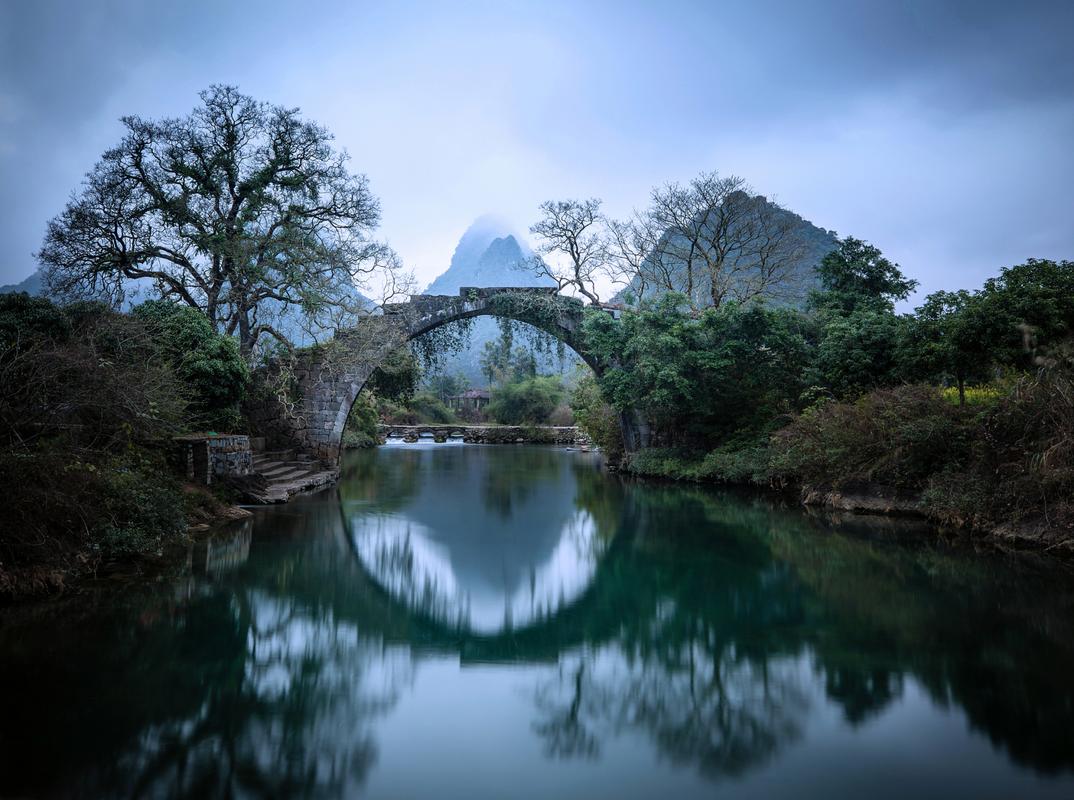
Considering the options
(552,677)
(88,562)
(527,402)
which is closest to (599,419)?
(88,562)

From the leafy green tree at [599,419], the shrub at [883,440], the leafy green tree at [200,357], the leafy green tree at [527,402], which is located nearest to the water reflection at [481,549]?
the leafy green tree at [200,357]

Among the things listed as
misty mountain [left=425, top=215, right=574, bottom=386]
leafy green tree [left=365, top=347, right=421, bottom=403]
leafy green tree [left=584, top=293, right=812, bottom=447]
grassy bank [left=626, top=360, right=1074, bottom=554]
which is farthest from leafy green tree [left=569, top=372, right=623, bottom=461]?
misty mountain [left=425, top=215, right=574, bottom=386]

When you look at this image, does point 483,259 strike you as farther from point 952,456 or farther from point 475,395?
point 952,456

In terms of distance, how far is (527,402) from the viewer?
119ft

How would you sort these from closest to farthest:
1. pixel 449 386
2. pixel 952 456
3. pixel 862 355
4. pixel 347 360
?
pixel 952 456 → pixel 862 355 → pixel 347 360 → pixel 449 386

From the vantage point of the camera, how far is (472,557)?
7.73m

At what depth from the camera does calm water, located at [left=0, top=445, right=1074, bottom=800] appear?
9.59ft

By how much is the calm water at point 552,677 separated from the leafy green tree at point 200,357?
14.1 feet

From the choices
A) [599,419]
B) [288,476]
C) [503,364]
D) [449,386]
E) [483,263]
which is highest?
[483,263]

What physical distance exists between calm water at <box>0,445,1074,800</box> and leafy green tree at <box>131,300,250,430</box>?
431 centimetres

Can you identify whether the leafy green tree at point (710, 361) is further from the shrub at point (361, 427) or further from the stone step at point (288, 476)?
the shrub at point (361, 427)

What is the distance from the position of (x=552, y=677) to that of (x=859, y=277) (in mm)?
13943

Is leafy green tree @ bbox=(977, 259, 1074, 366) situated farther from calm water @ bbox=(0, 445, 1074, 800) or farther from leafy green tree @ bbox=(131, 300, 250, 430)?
leafy green tree @ bbox=(131, 300, 250, 430)

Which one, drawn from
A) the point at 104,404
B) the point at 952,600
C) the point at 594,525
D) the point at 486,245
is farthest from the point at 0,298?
the point at 486,245
